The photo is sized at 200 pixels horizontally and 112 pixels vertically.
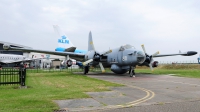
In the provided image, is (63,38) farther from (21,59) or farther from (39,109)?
(39,109)

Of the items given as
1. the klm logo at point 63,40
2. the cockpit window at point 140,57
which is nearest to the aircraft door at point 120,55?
the cockpit window at point 140,57

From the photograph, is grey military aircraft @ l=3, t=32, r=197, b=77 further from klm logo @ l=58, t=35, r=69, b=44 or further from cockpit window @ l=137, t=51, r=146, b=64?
klm logo @ l=58, t=35, r=69, b=44

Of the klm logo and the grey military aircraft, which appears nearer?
the grey military aircraft

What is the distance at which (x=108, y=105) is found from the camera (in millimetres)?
6988

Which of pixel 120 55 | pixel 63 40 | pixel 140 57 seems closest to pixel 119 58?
pixel 120 55

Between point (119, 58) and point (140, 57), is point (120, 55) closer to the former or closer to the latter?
point (119, 58)

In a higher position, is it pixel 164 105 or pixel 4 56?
pixel 4 56

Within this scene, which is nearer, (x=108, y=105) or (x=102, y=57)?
(x=108, y=105)

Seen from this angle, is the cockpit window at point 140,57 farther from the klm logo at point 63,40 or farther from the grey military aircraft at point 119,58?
the klm logo at point 63,40

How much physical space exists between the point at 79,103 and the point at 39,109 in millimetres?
1600

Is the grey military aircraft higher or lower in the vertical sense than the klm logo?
lower

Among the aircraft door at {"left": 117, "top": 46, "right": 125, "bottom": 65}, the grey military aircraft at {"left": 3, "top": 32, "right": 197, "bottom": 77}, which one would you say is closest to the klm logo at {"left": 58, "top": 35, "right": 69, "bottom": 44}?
the grey military aircraft at {"left": 3, "top": 32, "right": 197, "bottom": 77}

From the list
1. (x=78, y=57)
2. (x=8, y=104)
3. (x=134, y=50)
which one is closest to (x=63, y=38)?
(x=78, y=57)

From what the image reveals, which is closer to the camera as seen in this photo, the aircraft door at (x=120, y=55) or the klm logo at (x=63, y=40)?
the aircraft door at (x=120, y=55)
